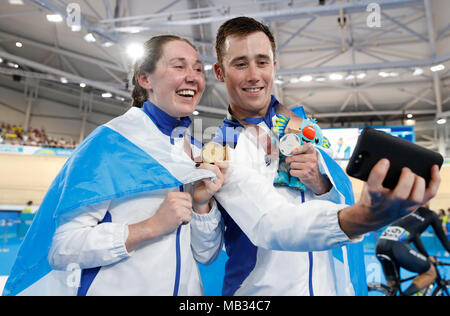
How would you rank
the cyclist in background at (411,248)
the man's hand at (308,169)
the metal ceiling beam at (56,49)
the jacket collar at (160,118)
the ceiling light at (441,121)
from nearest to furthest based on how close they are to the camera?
the man's hand at (308,169) < the jacket collar at (160,118) < the cyclist in background at (411,248) < the metal ceiling beam at (56,49) < the ceiling light at (441,121)

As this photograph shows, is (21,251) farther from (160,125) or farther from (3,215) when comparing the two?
(3,215)

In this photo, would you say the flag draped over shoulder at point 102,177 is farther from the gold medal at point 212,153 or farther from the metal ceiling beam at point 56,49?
the metal ceiling beam at point 56,49

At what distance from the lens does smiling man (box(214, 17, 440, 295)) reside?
0.66 metres

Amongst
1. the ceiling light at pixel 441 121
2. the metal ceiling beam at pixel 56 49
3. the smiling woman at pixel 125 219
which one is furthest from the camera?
the ceiling light at pixel 441 121

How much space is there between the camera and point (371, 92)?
13727mm

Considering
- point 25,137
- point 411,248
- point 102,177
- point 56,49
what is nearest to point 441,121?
point 411,248

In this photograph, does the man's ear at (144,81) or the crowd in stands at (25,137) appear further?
the crowd in stands at (25,137)

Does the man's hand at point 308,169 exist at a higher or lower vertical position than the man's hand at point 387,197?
higher

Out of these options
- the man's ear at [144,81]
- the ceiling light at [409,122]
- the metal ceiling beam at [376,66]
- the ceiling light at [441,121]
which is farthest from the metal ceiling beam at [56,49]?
the ceiling light at [441,121]

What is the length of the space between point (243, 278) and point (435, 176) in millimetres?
680

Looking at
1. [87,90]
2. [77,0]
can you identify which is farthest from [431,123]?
[87,90]

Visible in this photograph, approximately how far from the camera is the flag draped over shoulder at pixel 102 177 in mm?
910

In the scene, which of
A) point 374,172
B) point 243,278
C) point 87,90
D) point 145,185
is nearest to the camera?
point 374,172

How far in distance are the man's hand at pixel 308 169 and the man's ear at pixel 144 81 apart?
0.57 meters
